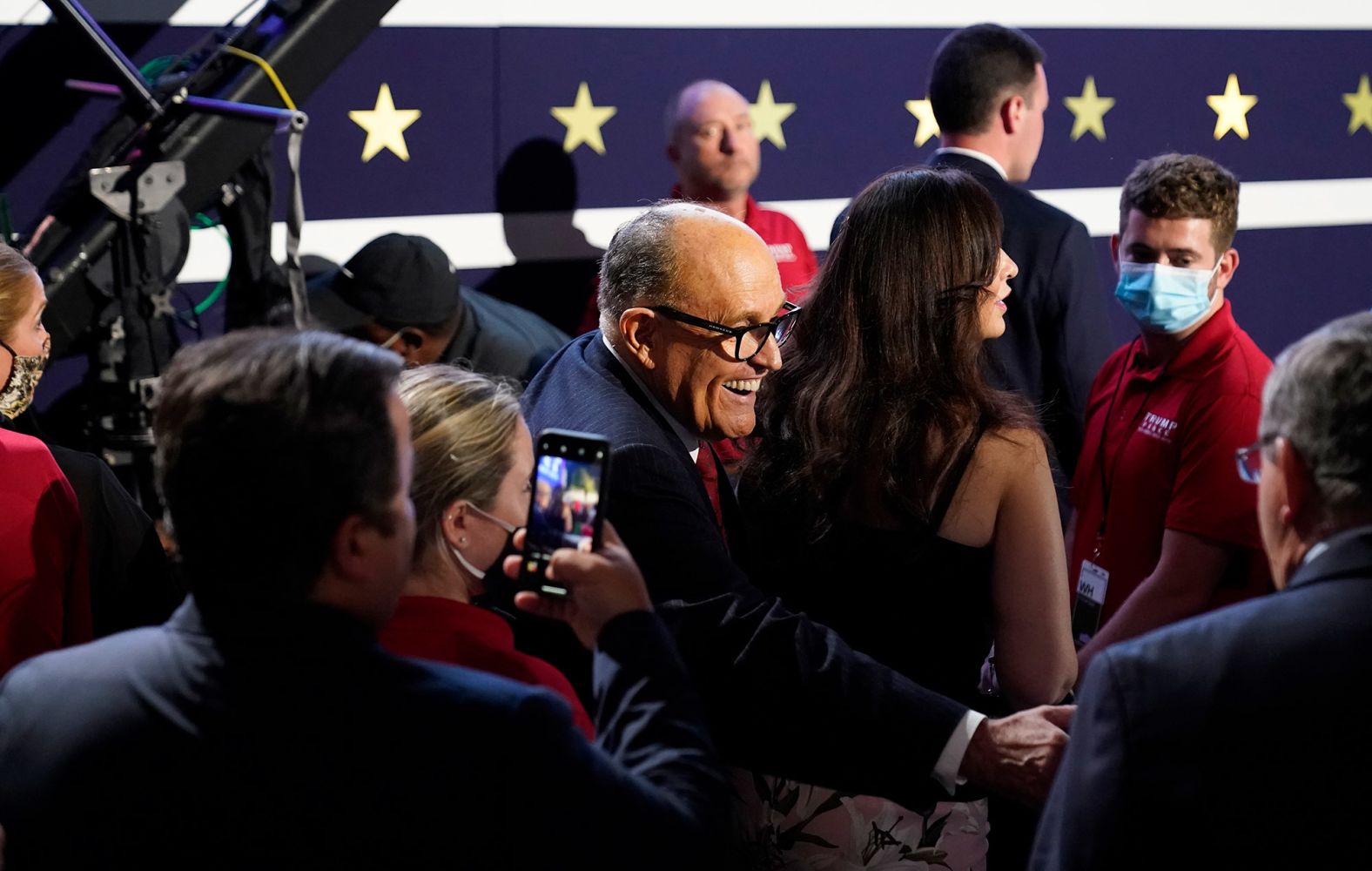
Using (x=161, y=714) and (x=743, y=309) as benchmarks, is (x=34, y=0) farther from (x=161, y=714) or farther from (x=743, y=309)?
(x=161, y=714)

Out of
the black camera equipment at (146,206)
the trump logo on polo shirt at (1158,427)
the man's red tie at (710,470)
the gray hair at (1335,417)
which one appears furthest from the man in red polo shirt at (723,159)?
the gray hair at (1335,417)

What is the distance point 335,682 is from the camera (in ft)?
3.70

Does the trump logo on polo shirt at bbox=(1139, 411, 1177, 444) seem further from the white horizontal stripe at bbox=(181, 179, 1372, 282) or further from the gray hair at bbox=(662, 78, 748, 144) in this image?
the gray hair at bbox=(662, 78, 748, 144)

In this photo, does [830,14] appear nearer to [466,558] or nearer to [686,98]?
[686,98]

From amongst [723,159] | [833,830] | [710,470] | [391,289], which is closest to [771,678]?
[833,830]

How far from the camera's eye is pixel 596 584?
1.34 meters

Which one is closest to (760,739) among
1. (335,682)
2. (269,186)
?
(335,682)

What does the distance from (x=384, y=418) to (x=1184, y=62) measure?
5.25 m

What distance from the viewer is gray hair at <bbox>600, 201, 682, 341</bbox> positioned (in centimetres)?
203

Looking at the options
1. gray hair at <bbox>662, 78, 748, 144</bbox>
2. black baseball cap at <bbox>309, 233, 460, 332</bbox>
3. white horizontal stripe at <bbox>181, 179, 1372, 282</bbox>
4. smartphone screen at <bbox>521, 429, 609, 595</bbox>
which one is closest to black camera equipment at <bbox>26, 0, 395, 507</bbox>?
black baseball cap at <bbox>309, 233, 460, 332</bbox>

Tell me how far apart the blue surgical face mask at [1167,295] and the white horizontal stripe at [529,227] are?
5.75 feet

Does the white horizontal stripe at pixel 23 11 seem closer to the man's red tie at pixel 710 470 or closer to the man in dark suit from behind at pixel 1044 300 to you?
the man in dark suit from behind at pixel 1044 300

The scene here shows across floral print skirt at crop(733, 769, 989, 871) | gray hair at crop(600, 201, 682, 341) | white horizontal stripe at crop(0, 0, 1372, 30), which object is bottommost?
floral print skirt at crop(733, 769, 989, 871)

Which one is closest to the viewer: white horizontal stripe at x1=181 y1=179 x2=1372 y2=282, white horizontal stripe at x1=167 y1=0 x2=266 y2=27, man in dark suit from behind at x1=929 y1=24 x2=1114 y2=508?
man in dark suit from behind at x1=929 y1=24 x2=1114 y2=508
